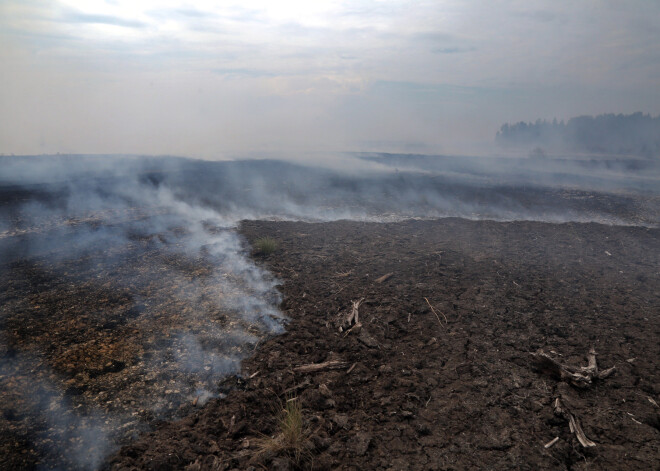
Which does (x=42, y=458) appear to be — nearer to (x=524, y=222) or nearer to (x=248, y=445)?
(x=248, y=445)

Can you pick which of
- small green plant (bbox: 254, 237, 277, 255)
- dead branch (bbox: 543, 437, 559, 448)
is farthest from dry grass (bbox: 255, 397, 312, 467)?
small green plant (bbox: 254, 237, 277, 255)

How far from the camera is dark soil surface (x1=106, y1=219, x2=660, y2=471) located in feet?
11.1

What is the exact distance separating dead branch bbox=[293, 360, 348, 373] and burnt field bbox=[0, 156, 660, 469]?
0.06 m

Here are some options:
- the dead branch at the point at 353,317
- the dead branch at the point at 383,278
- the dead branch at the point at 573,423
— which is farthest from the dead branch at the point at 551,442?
the dead branch at the point at 383,278

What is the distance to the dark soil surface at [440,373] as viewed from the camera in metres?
3.38

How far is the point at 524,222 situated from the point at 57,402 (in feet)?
46.3

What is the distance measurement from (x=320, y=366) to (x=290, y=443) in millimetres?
1438

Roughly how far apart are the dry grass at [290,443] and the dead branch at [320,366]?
110 cm

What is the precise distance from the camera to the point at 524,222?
1331 centimetres

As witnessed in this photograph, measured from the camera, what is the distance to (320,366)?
4.78 meters

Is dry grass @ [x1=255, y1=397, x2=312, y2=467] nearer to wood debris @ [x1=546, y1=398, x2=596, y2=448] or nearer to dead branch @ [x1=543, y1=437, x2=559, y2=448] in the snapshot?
dead branch @ [x1=543, y1=437, x2=559, y2=448]

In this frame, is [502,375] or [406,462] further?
[502,375]

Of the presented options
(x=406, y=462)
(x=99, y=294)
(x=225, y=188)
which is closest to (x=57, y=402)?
(x=99, y=294)

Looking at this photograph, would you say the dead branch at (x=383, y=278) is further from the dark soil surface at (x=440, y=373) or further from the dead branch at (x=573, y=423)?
the dead branch at (x=573, y=423)
